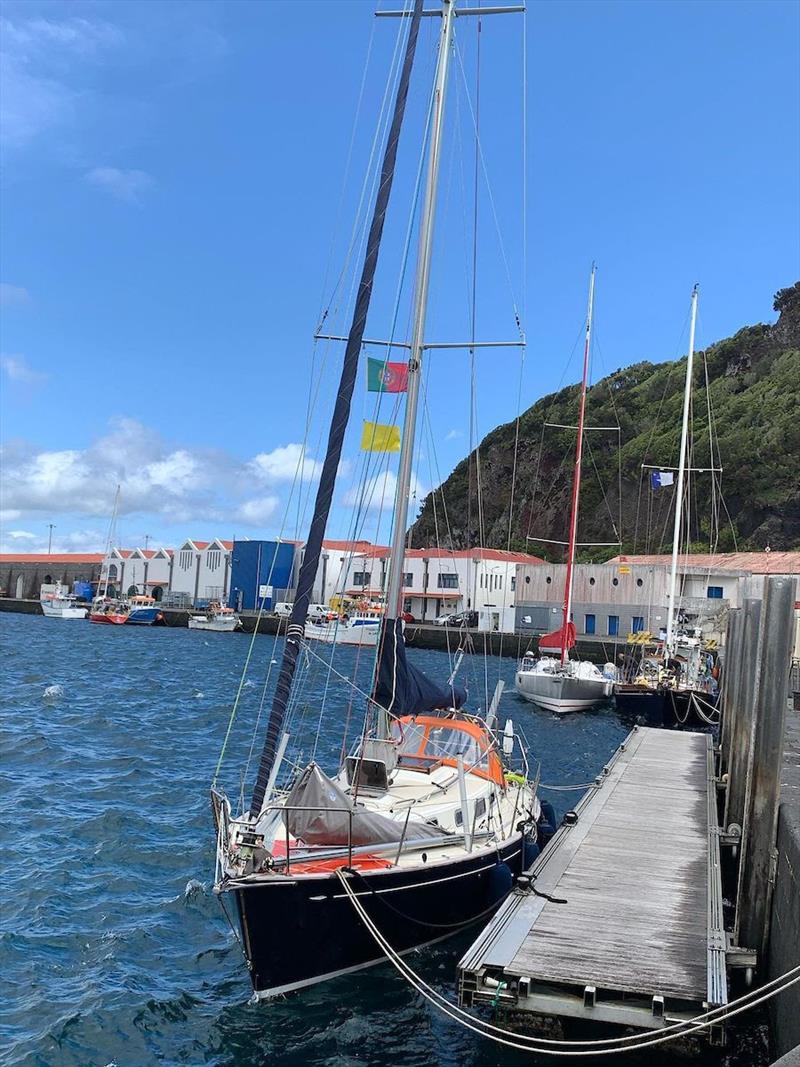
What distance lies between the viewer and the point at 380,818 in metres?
10.8

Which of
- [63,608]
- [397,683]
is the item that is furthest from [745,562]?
[63,608]

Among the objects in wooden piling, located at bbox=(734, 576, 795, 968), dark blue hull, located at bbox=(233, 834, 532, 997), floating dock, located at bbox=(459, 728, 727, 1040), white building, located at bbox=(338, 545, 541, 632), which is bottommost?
dark blue hull, located at bbox=(233, 834, 532, 997)

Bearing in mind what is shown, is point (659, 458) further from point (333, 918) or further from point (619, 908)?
point (333, 918)

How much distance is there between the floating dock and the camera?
7.46 meters

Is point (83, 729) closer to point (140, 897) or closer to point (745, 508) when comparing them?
point (140, 897)

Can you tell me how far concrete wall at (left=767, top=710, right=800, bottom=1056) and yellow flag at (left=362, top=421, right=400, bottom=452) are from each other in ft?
25.3

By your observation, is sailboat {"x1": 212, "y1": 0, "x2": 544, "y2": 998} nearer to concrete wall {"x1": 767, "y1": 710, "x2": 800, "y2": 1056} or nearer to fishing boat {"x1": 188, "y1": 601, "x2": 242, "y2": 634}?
concrete wall {"x1": 767, "y1": 710, "x2": 800, "y2": 1056}

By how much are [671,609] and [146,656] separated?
33002 millimetres

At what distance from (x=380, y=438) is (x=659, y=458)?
8954 centimetres

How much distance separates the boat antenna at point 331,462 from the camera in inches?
403

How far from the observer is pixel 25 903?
1248 cm

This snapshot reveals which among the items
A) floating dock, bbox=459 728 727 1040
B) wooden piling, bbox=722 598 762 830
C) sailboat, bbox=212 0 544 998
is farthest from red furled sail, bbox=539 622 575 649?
wooden piling, bbox=722 598 762 830

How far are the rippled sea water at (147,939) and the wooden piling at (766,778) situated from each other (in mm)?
1346

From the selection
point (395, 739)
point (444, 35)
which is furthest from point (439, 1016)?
point (444, 35)
